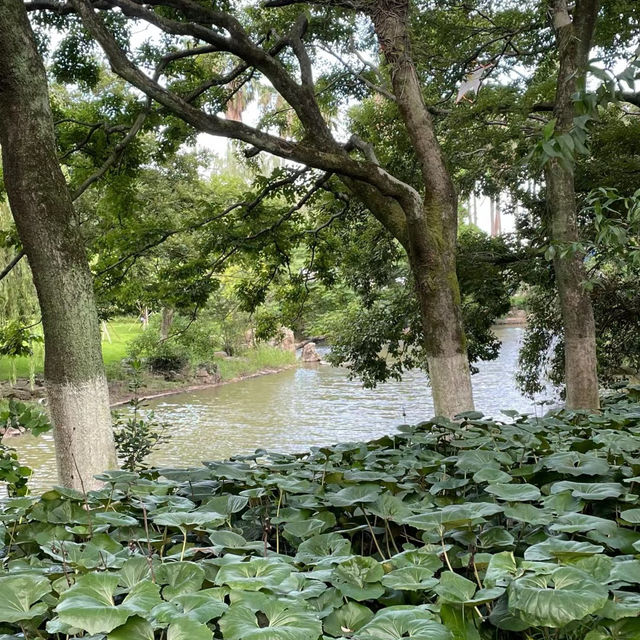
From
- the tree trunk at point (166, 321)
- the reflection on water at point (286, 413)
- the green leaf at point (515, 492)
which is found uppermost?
the tree trunk at point (166, 321)

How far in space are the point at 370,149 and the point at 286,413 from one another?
455 inches

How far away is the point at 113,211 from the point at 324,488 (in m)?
6.31

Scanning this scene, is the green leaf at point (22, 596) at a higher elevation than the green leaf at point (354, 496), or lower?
higher

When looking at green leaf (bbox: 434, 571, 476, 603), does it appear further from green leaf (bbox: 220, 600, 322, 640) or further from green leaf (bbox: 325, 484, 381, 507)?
green leaf (bbox: 325, 484, 381, 507)

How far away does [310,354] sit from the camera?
27453 mm

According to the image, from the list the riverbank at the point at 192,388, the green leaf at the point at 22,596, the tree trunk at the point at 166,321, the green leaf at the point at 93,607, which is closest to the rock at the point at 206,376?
the riverbank at the point at 192,388

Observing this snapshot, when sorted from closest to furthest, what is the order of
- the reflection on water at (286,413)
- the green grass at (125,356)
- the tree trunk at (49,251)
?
1. the tree trunk at (49,251)
2. the reflection on water at (286,413)
3. the green grass at (125,356)

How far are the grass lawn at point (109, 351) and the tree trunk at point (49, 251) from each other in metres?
A: 12.0

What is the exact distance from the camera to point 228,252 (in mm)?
7770

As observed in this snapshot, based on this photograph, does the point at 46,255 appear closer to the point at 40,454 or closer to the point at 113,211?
the point at 113,211

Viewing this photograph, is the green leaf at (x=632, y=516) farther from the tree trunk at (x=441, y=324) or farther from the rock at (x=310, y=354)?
the rock at (x=310, y=354)

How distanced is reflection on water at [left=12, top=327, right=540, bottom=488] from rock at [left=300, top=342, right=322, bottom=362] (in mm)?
4457

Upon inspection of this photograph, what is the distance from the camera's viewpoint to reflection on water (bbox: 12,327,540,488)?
→ 13.1m

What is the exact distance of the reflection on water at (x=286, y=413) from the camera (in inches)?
518
